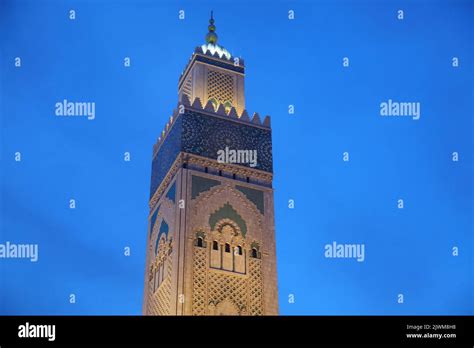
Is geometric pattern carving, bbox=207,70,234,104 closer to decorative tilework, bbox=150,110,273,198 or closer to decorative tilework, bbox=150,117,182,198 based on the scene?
decorative tilework, bbox=150,110,273,198

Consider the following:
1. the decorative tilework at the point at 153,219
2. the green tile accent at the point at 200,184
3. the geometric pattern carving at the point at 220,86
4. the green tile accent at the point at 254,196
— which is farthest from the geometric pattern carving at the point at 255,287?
the geometric pattern carving at the point at 220,86

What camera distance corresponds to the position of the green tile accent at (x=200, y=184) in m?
15.5

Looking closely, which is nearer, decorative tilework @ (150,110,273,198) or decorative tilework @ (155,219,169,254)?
decorative tilework @ (155,219,169,254)

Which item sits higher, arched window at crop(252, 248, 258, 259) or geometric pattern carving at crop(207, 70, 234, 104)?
geometric pattern carving at crop(207, 70, 234, 104)

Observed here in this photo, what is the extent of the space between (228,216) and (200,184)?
2.60 feet

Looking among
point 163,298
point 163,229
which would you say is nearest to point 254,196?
point 163,229

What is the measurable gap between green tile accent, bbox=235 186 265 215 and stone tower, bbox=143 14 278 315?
19 millimetres

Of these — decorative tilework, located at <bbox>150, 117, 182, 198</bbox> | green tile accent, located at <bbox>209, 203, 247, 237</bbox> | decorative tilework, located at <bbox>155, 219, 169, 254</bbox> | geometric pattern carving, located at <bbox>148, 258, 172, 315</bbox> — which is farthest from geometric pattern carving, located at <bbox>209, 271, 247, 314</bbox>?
decorative tilework, located at <bbox>150, 117, 182, 198</bbox>

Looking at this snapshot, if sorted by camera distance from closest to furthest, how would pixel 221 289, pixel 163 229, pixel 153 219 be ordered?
pixel 221 289, pixel 163 229, pixel 153 219

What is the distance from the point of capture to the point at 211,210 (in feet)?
50.7

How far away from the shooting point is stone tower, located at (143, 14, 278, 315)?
1476cm

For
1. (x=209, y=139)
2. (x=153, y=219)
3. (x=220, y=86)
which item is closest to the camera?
(x=209, y=139)

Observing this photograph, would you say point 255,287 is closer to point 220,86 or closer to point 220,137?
point 220,137
